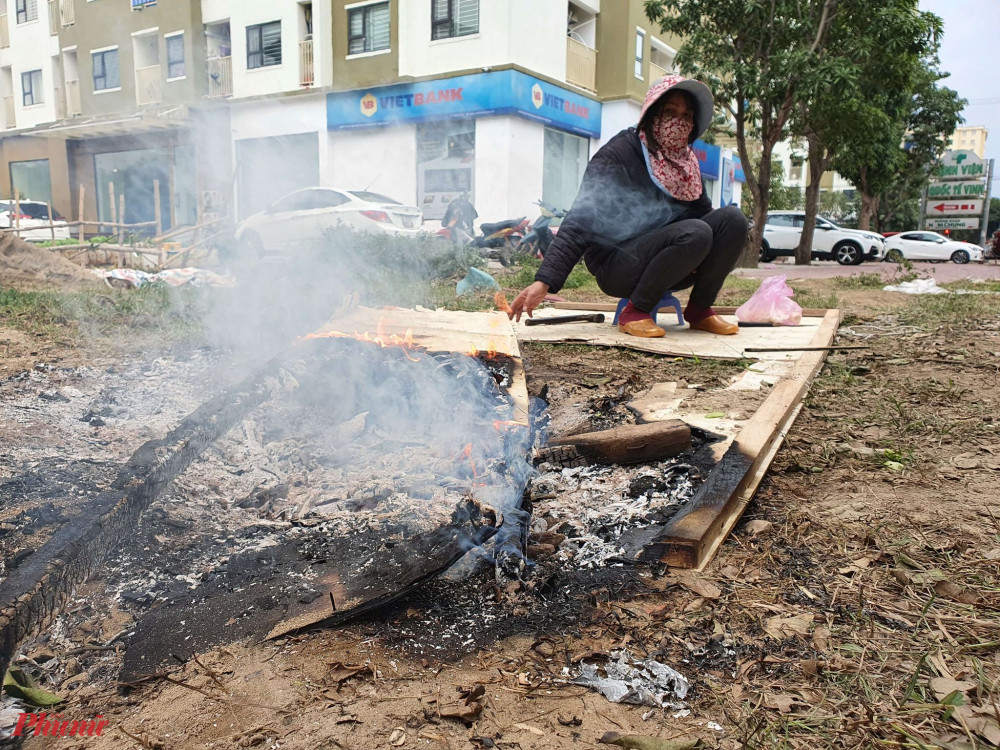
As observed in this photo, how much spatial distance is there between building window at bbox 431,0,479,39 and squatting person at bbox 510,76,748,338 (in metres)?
11.1

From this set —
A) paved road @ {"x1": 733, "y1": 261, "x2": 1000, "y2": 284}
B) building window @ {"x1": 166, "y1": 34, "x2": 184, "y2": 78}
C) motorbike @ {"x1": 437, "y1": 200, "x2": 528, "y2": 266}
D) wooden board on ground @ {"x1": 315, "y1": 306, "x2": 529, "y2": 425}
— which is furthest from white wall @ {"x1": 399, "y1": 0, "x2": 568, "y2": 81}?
wooden board on ground @ {"x1": 315, "y1": 306, "x2": 529, "y2": 425}

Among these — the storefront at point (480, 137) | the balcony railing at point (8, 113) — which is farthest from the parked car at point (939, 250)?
the balcony railing at point (8, 113)

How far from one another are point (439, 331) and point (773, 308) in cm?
256

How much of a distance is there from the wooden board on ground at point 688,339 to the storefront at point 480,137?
24.6 ft

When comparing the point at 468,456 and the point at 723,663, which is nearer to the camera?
the point at 723,663

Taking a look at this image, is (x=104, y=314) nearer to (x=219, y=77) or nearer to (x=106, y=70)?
(x=106, y=70)

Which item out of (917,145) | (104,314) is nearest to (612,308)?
(104,314)

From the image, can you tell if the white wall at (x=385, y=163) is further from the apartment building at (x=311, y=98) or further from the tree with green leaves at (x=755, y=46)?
the tree with green leaves at (x=755, y=46)

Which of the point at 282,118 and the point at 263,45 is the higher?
the point at 263,45

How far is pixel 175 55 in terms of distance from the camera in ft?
18.3

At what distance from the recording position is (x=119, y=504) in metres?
1.77

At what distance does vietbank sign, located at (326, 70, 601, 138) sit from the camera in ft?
40.0

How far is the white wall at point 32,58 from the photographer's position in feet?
17.7

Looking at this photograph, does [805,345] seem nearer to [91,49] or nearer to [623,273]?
[623,273]
